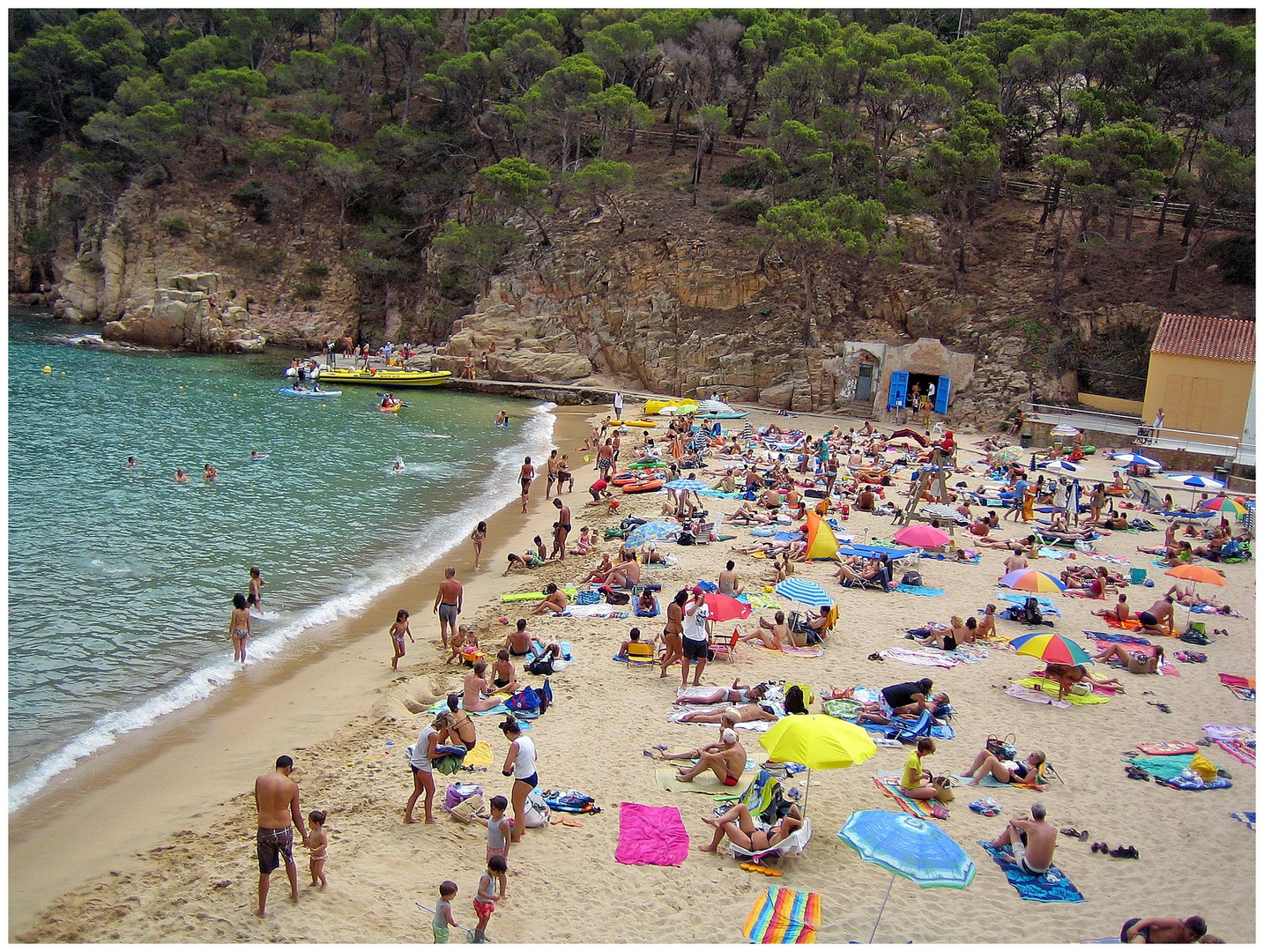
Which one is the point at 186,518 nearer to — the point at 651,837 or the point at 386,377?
the point at 651,837

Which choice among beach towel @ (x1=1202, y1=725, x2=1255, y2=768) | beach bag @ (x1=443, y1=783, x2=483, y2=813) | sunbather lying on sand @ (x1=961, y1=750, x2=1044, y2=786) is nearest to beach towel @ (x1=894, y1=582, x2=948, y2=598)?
beach towel @ (x1=1202, y1=725, x2=1255, y2=768)

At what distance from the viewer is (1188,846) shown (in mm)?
8273

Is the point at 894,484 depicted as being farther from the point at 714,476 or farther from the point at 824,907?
the point at 824,907

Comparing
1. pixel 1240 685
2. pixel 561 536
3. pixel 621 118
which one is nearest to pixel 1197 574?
pixel 1240 685

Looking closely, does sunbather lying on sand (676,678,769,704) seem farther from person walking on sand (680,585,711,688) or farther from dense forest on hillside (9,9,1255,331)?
dense forest on hillside (9,9,1255,331)

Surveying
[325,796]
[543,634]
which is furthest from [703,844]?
[543,634]

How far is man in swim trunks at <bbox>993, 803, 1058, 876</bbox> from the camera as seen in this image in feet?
25.1

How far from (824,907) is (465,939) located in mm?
2793

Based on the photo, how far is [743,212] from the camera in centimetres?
4153

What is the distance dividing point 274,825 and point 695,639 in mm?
5588

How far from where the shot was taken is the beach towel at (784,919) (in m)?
6.97

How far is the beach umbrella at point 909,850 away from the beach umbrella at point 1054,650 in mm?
4314

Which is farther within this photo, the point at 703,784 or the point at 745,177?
the point at 745,177

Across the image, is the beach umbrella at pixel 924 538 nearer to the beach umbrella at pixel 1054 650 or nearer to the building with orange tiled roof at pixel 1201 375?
the beach umbrella at pixel 1054 650
